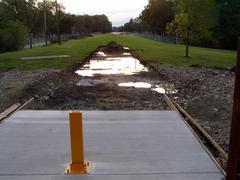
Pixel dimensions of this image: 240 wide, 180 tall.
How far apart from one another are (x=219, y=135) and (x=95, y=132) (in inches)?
106

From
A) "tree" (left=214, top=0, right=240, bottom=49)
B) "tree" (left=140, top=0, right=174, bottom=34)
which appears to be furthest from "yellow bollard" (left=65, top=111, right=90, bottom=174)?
"tree" (left=140, top=0, right=174, bottom=34)

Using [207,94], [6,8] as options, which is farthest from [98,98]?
[6,8]

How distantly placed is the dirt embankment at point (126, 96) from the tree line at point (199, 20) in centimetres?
1386

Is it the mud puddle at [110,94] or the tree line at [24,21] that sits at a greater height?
the tree line at [24,21]

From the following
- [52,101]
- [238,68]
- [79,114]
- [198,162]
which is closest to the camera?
[238,68]

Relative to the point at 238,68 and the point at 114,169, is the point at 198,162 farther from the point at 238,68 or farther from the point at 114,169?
the point at 238,68

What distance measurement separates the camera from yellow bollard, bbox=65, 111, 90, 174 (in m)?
5.00

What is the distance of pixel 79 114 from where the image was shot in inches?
195

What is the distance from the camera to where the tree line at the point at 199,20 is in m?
28.8

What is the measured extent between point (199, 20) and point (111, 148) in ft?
80.5

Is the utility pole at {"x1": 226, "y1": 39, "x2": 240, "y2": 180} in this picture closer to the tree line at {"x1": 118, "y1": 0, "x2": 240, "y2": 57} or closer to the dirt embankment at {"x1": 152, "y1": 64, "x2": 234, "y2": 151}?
the dirt embankment at {"x1": 152, "y1": 64, "x2": 234, "y2": 151}

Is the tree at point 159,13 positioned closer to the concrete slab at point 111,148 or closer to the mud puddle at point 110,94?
the mud puddle at point 110,94

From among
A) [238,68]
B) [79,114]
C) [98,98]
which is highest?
[238,68]

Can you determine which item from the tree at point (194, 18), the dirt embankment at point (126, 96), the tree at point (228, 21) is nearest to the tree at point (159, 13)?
the tree at point (228, 21)
